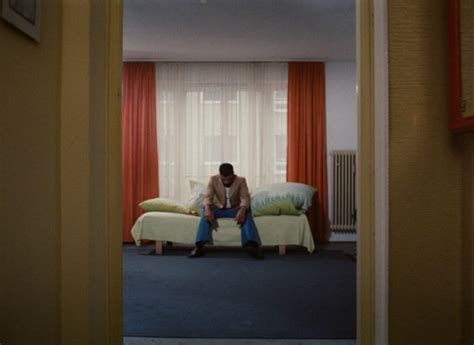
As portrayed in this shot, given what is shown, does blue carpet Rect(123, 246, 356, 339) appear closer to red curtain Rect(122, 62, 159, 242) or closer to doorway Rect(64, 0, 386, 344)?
doorway Rect(64, 0, 386, 344)

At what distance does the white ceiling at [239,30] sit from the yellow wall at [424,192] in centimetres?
235

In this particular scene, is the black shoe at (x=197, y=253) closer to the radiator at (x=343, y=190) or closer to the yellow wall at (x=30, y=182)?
the radiator at (x=343, y=190)

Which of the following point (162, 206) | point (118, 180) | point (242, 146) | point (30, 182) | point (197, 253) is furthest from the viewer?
point (242, 146)

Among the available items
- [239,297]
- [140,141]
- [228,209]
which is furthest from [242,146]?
[239,297]

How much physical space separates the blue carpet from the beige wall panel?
0.86 metres

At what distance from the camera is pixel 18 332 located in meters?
1.08

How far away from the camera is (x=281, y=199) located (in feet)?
14.8

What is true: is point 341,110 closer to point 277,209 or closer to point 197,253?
point 277,209

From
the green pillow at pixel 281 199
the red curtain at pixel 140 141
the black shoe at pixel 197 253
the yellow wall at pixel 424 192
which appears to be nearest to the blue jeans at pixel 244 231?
the black shoe at pixel 197 253

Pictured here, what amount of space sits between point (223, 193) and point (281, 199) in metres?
0.66

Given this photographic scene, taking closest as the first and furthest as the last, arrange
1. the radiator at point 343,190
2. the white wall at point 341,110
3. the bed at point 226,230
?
the bed at point 226,230, the radiator at point 343,190, the white wall at point 341,110

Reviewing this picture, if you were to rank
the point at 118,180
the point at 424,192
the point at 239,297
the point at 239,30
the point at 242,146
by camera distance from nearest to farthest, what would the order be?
the point at 424,192 < the point at 118,180 < the point at 239,297 < the point at 239,30 < the point at 242,146

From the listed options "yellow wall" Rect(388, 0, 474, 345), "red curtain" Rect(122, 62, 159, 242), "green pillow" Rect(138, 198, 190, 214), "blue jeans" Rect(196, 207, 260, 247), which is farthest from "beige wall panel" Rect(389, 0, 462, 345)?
"red curtain" Rect(122, 62, 159, 242)

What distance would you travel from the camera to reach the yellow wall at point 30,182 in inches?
40.3
